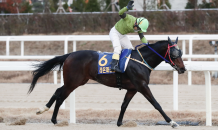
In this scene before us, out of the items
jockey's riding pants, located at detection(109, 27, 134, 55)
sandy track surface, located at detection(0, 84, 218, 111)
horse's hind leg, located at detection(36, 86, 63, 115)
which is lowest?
sandy track surface, located at detection(0, 84, 218, 111)

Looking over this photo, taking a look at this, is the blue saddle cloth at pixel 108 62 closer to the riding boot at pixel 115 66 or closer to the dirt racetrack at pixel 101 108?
the riding boot at pixel 115 66

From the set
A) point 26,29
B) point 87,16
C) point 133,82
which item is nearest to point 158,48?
point 133,82

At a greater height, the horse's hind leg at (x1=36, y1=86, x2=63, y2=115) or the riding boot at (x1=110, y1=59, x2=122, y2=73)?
the riding boot at (x1=110, y1=59, x2=122, y2=73)

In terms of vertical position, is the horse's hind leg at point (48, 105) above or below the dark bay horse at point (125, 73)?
below

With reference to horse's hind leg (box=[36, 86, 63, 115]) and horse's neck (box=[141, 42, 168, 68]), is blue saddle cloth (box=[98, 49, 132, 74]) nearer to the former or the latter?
horse's neck (box=[141, 42, 168, 68])

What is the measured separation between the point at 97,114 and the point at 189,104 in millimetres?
1735

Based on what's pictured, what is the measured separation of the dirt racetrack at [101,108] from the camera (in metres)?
5.10

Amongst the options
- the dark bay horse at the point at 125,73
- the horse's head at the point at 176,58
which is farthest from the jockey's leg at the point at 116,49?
the horse's head at the point at 176,58

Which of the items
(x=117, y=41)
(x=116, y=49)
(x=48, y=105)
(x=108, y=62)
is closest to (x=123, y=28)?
(x=117, y=41)

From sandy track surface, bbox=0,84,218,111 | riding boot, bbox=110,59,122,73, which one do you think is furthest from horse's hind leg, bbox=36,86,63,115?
sandy track surface, bbox=0,84,218,111

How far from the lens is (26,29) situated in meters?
16.4

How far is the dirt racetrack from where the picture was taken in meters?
5.10

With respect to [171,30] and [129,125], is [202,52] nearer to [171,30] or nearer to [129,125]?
[171,30]

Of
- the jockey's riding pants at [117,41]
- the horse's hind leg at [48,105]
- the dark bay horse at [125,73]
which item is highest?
the jockey's riding pants at [117,41]
